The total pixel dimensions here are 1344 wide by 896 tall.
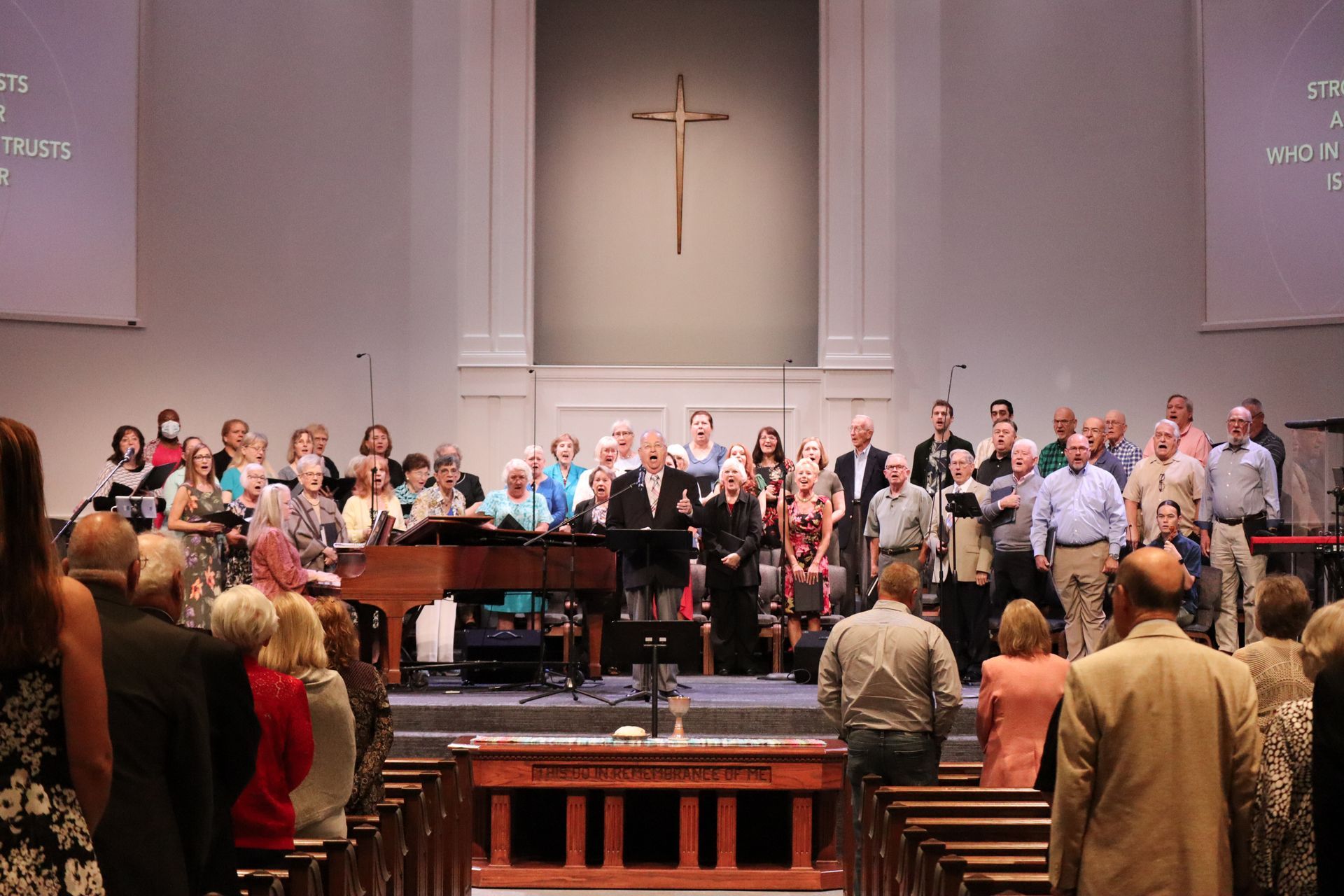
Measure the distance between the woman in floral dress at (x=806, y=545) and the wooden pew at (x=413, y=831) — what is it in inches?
189

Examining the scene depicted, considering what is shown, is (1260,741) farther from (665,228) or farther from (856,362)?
(665,228)

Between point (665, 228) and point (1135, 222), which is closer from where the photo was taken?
point (1135, 222)

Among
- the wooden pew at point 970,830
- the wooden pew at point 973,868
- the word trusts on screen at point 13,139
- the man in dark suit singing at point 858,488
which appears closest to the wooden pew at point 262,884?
the wooden pew at point 973,868

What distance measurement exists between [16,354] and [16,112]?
1.81 m

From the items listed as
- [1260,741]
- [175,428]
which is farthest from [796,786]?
[175,428]

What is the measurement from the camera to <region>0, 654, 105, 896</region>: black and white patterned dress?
212cm

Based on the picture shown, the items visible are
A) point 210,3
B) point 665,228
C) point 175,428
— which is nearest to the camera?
point 175,428

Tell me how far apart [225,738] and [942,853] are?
65.1 inches

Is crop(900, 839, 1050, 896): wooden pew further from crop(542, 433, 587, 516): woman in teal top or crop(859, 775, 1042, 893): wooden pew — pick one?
crop(542, 433, 587, 516): woman in teal top

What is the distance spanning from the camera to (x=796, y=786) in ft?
20.4

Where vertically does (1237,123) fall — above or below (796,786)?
above

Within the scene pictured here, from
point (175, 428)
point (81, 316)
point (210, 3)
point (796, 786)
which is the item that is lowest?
point (796, 786)

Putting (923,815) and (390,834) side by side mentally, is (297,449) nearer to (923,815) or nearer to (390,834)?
(390,834)

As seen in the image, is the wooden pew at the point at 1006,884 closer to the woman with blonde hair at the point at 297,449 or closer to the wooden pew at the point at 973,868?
the wooden pew at the point at 973,868
